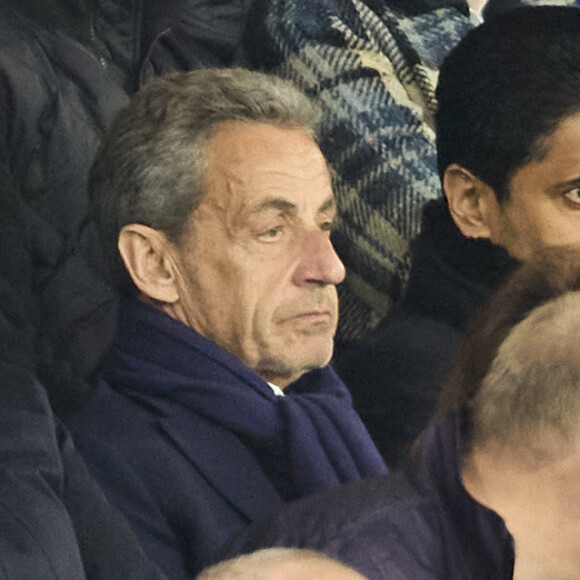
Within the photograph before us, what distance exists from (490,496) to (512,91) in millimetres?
607

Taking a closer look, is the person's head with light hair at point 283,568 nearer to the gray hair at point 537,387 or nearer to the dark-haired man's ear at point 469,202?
the gray hair at point 537,387

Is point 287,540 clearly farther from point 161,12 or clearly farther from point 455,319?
point 161,12

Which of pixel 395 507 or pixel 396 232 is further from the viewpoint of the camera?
pixel 396 232

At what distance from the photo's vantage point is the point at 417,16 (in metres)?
1.88

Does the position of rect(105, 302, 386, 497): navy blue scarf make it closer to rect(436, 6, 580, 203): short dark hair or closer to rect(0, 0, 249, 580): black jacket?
rect(0, 0, 249, 580): black jacket

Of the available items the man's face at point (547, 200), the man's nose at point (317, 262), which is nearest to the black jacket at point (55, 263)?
the man's nose at point (317, 262)

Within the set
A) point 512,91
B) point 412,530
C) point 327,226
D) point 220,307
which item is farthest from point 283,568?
point 512,91

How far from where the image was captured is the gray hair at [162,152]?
4.72ft

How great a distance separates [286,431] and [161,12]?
65cm

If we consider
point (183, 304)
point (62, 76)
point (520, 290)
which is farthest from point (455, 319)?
point (62, 76)

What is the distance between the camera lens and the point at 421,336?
162 centimetres

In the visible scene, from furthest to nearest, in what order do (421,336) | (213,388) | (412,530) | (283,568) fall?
(421,336) → (213,388) → (412,530) → (283,568)

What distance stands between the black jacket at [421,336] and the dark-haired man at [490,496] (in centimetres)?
15

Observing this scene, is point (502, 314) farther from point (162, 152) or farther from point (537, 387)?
point (162, 152)
